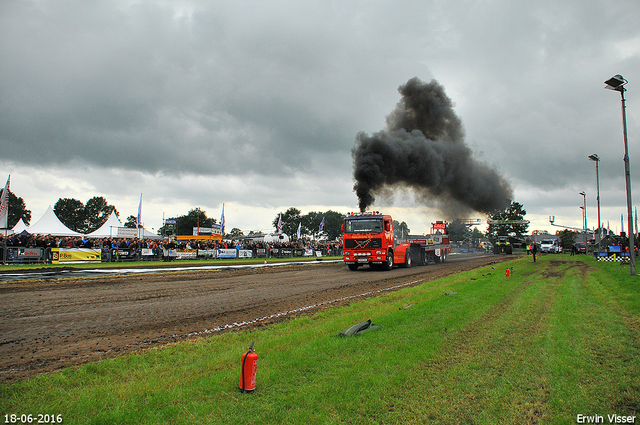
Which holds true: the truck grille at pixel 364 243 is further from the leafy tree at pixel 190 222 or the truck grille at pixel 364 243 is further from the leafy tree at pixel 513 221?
the leafy tree at pixel 190 222

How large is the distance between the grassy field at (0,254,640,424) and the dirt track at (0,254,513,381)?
93 cm

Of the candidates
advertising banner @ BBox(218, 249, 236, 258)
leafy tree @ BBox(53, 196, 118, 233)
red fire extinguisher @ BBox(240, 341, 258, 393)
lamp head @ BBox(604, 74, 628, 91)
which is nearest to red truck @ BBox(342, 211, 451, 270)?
lamp head @ BBox(604, 74, 628, 91)

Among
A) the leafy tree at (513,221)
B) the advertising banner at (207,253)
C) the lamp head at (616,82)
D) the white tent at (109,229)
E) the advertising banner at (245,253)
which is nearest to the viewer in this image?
the lamp head at (616,82)

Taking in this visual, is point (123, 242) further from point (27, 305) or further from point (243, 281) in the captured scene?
point (27, 305)

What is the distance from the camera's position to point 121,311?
8672 millimetres

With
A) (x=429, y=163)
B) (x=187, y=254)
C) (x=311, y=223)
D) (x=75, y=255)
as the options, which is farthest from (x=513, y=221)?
(x=75, y=255)

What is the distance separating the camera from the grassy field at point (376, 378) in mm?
3520

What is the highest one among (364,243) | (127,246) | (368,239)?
(368,239)

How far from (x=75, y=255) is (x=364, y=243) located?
1918 cm

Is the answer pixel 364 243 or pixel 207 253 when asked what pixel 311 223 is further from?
pixel 364 243

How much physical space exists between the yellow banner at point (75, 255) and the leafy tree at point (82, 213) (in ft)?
410

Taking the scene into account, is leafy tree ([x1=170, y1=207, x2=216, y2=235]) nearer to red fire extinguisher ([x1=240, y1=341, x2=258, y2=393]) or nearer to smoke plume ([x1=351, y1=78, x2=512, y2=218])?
smoke plume ([x1=351, y1=78, x2=512, y2=218])

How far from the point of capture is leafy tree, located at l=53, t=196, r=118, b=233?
435 ft

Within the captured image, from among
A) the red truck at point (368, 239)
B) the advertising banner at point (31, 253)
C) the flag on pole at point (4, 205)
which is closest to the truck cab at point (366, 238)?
the red truck at point (368, 239)
